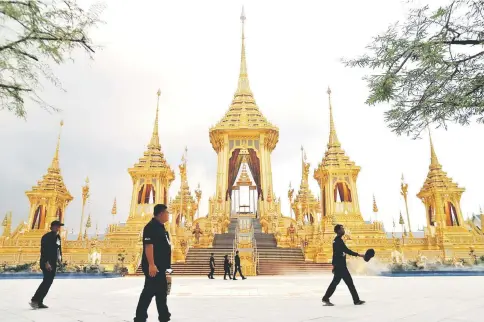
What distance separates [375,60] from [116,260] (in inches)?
688

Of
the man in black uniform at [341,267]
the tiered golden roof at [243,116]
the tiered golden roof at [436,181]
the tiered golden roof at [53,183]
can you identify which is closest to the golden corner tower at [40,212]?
the tiered golden roof at [53,183]

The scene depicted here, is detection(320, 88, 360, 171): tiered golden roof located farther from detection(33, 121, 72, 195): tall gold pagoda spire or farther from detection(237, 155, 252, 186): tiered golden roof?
detection(33, 121, 72, 195): tall gold pagoda spire

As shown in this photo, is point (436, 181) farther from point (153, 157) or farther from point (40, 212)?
point (40, 212)

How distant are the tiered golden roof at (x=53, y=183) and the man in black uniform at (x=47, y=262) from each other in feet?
100

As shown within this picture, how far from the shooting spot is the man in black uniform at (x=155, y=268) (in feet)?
12.7

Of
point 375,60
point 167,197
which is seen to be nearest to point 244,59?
point 167,197

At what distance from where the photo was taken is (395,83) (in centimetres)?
719

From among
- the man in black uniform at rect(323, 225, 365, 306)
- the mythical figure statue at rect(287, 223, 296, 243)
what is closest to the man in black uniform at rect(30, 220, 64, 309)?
the man in black uniform at rect(323, 225, 365, 306)

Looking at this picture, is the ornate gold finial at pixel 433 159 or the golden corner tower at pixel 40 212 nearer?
the golden corner tower at pixel 40 212

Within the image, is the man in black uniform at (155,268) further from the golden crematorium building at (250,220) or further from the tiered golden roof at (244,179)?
the tiered golden roof at (244,179)

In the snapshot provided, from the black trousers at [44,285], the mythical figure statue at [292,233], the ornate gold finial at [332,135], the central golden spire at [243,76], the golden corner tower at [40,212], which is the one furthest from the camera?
the central golden spire at [243,76]

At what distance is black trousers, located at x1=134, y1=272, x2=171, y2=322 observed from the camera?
3.85 metres

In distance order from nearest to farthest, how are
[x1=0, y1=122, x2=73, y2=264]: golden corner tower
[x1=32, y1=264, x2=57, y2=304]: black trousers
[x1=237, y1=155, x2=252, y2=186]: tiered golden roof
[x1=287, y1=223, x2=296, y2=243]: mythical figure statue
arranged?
[x1=32, y1=264, x2=57, y2=304]: black trousers
[x1=287, y1=223, x2=296, y2=243]: mythical figure statue
[x1=0, y1=122, x2=73, y2=264]: golden corner tower
[x1=237, y1=155, x2=252, y2=186]: tiered golden roof

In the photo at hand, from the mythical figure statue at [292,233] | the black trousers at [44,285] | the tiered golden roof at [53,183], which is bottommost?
the black trousers at [44,285]
